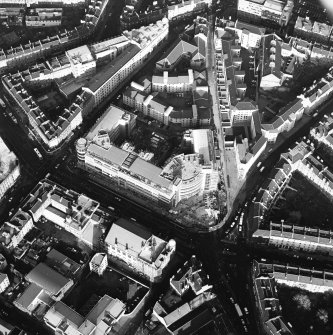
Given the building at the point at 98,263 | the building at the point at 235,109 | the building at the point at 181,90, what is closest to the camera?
the building at the point at 98,263

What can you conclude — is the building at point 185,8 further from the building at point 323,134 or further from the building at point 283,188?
the building at point 283,188

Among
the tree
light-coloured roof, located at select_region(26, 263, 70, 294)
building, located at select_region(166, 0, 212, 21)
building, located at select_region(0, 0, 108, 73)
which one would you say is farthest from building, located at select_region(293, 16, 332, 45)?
light-coloured roof, located at select_region(26, 263, 70, 294)

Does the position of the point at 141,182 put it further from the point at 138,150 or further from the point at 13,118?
the point at 13,118

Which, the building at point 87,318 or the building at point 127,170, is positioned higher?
the building at point 127,170

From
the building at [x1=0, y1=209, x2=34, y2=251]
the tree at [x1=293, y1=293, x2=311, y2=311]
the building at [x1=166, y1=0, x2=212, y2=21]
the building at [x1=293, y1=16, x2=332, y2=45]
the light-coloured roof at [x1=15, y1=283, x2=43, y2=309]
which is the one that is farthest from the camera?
the building at [x1=166, y1=0, x2=212, y2=21]

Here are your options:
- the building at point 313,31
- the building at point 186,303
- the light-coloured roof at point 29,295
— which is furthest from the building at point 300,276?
the building at point 313,31

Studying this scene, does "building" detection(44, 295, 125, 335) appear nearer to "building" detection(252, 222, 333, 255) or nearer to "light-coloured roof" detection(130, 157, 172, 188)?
"light-coloured roof" detection(130, 157, 172, 188)
